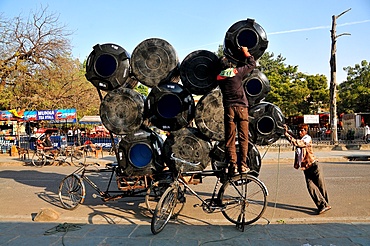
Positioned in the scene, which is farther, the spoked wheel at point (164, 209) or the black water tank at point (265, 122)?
the black water tank at point (265, 122)

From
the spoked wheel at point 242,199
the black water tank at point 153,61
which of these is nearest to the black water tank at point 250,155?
the spoked wheel at point 242,199

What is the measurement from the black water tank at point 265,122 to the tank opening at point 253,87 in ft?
0.75

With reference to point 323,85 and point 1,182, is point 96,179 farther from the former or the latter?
point 323,85

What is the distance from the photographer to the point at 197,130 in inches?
230

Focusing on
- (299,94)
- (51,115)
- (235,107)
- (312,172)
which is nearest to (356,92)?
(299,94)

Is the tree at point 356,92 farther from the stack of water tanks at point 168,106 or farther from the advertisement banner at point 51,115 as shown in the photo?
the stack of water tanks at point 168,106

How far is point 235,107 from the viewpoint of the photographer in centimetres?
490

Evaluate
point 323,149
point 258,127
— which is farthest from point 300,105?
point 258,127

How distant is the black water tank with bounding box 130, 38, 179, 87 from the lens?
Answer: 585 centimetres

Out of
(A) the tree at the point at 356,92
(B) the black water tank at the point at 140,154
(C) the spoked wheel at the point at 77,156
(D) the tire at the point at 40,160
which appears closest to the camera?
(B) the black water tank at the point at 140,154

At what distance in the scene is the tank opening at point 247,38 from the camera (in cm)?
538

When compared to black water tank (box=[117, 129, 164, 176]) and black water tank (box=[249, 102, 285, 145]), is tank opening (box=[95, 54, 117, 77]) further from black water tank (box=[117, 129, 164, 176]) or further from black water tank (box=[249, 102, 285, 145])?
black water tank (box=[249, 102, 285, 145])

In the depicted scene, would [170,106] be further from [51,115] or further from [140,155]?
[51,115]

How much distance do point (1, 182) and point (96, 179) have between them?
303 centimetres
